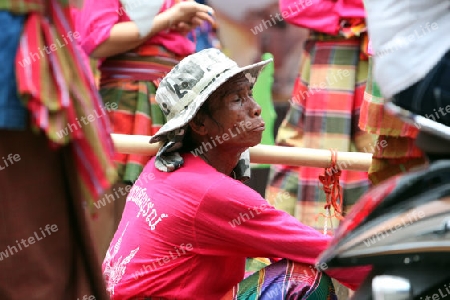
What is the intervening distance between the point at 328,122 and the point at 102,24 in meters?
1.07

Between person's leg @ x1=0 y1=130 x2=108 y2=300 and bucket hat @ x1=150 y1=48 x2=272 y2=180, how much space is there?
3.96 feet

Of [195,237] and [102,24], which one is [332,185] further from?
[102,24]

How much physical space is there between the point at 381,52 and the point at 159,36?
7.08 feet

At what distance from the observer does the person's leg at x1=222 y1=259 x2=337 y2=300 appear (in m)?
2.78

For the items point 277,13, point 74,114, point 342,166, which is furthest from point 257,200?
point 277,13

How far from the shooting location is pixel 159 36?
3908 millimetres

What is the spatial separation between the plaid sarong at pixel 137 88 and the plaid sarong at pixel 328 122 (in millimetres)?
654

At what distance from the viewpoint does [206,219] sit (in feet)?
8.99

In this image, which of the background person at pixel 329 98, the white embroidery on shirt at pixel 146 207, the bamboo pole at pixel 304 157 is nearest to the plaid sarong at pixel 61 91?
the white embroidery on shirt at pixel 146 207

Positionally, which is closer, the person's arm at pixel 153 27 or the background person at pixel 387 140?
the background person at pixel 387 140

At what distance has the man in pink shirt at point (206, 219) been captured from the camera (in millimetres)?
2721

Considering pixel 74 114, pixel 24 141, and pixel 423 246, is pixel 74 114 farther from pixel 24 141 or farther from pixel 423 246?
pixel 423 246

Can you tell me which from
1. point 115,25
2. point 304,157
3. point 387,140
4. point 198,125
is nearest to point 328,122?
point 304,157

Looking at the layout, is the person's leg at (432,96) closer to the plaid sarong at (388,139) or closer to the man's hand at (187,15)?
the plaid sarong at (388,139)
